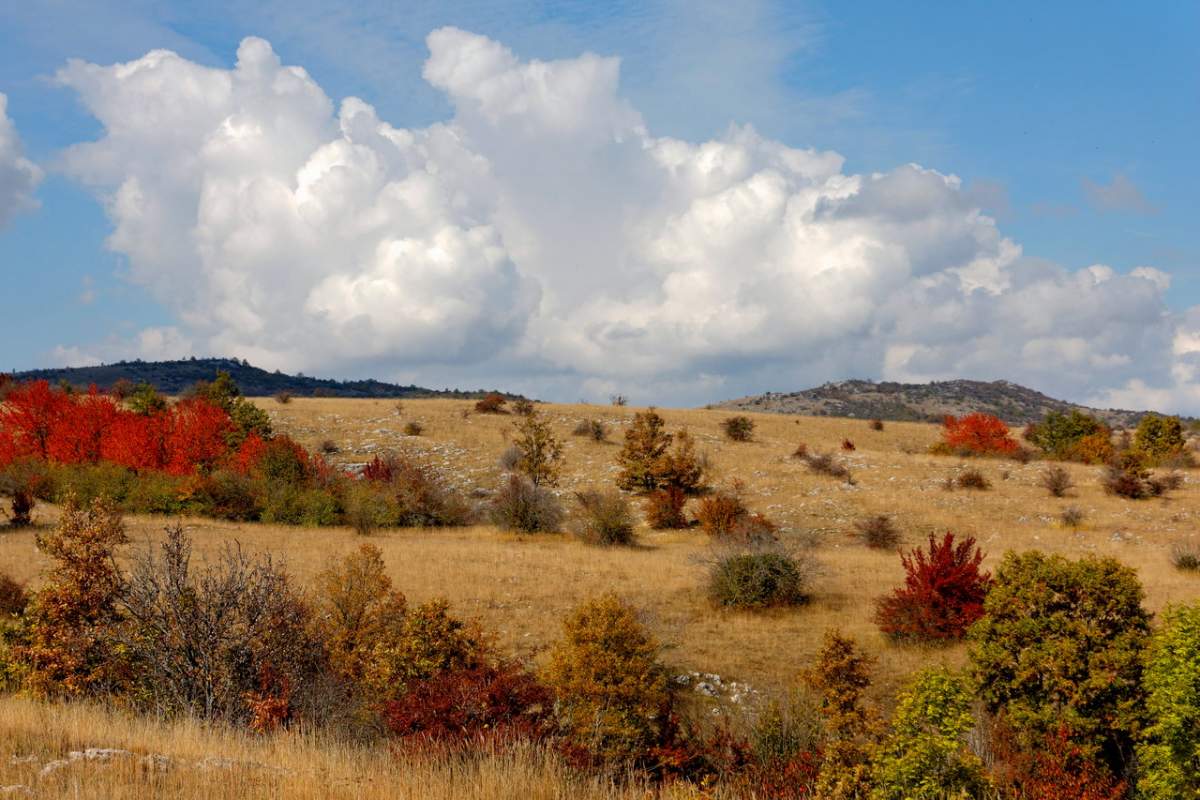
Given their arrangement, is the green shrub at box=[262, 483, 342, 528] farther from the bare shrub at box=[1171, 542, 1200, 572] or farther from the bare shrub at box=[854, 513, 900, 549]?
the bare shrub at box=[1171, 542, 1200, 572]

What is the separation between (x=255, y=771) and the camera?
21.0 ft

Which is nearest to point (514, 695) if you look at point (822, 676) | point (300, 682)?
point (300, 682)

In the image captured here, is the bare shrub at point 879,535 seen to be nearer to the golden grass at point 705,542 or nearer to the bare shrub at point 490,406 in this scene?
the golden grass at point 705,542

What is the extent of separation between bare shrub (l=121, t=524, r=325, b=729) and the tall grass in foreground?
3087 mm

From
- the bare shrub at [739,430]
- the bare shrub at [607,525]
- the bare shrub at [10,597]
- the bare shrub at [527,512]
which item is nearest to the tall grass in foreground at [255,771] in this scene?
the bare shrub at [10,597]

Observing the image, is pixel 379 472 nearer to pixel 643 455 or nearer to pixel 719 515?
pixel 643 455

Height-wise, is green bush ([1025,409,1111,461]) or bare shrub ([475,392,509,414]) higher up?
bare shrub ([475,392,509,414])

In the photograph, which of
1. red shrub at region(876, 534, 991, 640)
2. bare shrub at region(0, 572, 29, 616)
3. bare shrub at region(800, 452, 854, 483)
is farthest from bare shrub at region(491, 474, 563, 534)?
bare shrub at region(800, 452, 854, 483)

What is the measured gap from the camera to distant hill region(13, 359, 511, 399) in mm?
121688

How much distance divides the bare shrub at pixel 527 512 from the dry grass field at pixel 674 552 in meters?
0.80

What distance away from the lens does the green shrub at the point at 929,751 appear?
6.64 meters

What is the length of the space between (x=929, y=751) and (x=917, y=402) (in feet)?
437

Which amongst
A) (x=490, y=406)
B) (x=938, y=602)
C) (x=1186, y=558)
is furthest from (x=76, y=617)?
(x=490, y=406)

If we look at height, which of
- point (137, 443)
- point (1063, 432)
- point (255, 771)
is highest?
point (1063, 432)
